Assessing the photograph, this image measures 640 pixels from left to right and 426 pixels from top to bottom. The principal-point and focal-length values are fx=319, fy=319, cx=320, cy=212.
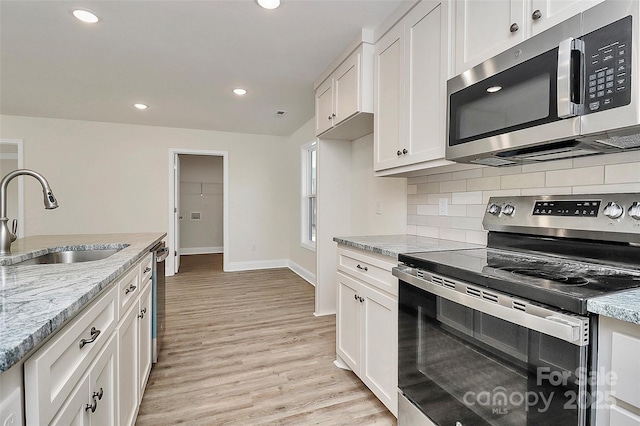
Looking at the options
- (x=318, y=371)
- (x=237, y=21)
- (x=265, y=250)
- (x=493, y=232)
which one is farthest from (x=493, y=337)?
(x=265, y=250)

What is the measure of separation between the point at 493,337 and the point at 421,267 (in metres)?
0.40

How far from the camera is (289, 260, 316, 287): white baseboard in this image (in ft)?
14.9

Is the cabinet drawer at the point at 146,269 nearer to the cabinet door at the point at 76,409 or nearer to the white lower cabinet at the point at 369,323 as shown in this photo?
the cabinet door at the point at 76,409

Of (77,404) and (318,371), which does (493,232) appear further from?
(77,404)

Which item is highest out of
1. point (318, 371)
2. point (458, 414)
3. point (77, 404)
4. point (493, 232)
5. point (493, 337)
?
point (493, 232)

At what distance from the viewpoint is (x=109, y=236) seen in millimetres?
2512

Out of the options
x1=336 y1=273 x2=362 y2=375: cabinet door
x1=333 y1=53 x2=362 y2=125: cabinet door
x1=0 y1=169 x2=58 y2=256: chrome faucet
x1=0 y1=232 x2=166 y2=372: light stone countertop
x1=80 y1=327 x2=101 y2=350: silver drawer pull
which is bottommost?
x1=336 y1=273 x2=362 y2=375: cabinet door

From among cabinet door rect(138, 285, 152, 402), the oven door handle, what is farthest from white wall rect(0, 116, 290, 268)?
the oven door handle

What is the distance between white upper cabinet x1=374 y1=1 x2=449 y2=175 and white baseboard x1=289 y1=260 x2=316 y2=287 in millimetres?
2661

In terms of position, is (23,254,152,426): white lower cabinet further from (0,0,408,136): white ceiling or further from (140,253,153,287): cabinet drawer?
(0,0,408,136): white ceiling

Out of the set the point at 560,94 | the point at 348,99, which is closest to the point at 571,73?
the point at 560,94

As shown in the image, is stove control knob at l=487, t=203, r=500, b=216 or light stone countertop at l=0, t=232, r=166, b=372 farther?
stove control knob at l=487, t=203, r=500, b=216

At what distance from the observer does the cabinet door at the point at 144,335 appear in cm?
172

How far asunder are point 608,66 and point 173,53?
8.90 feet
